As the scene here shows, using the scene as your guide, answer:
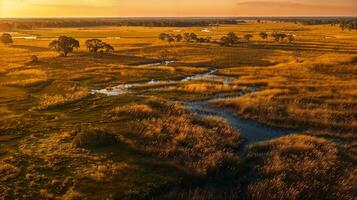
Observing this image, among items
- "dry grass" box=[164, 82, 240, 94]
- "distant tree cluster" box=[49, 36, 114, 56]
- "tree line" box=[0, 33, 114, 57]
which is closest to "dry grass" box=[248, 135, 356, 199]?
"dry grass" box=[164, 82, 240, 94]

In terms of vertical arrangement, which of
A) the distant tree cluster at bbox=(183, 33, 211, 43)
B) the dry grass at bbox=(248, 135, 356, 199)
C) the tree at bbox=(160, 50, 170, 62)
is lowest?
the dry grass at bbox=(248, 135, 356, 199)

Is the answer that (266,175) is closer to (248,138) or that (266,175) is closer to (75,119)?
(248,138)

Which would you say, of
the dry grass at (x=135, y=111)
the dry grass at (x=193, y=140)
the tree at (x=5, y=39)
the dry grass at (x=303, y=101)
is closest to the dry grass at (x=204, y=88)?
the dry grass at (x=303, y=101)

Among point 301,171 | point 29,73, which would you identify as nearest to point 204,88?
point 301,171

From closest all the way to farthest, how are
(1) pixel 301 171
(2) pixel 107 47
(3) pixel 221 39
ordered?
(1) pixel 301 171
(2) pixel 107 47
(3) pixel 221 39

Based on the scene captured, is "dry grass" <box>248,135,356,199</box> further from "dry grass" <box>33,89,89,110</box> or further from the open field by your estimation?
"dry grass" <box>33,89,89,110</box>

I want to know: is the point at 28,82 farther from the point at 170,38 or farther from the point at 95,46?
the point at 170,38
